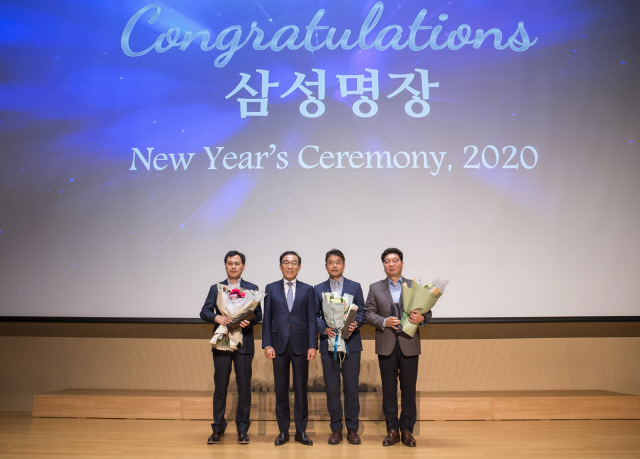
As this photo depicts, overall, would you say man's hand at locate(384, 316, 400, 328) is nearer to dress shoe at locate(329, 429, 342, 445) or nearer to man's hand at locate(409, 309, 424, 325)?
man's hand at locate(409, 309, 424, 325)

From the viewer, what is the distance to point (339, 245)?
413cm

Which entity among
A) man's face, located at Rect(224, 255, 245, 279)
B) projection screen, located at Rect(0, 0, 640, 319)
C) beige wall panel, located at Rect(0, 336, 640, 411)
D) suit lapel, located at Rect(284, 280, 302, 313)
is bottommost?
beige wall panel, located at Rect(0, 336, 640, 411)

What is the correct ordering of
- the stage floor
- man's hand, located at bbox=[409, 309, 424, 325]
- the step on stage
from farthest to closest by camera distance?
the step on stage → man's hand, located at bbox=[409, 309, 424, 325] → the stage floor

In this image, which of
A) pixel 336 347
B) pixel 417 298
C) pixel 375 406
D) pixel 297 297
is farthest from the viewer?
pixel 375 406

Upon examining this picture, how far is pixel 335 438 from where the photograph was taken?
3248 millimetres

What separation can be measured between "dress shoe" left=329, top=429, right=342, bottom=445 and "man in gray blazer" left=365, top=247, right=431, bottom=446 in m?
0.28

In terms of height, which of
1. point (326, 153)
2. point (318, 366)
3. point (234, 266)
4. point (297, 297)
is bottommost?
point (318, 366)

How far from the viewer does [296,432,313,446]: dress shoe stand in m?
3.23

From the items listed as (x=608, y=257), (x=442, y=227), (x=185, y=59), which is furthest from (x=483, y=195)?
(x=185, y=59)

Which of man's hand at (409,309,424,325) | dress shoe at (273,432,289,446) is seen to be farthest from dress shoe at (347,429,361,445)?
man's hand at (409,309,424,325)

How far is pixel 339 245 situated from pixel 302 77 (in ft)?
4.79

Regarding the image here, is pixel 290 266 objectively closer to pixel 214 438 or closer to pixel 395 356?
pixel 395 356

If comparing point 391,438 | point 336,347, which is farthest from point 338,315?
point 391,438

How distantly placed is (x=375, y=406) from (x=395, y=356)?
0.93m
